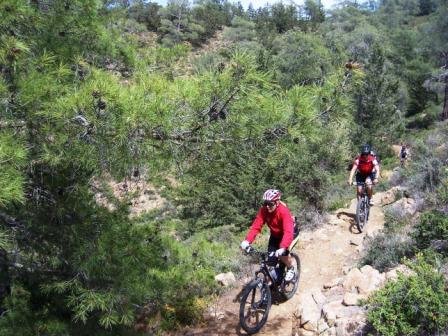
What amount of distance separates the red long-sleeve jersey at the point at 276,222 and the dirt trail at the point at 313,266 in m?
1.31

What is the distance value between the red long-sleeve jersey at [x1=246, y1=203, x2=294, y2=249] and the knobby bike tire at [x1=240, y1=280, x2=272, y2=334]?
0.63 metres

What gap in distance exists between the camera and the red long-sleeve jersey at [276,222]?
211 inches

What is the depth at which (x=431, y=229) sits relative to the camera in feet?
19.8

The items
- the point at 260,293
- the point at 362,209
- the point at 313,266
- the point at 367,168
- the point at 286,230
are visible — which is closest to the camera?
the point at 286,230

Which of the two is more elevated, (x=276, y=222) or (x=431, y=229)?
(x=276, y=222)

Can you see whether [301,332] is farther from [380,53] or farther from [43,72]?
[380,53]

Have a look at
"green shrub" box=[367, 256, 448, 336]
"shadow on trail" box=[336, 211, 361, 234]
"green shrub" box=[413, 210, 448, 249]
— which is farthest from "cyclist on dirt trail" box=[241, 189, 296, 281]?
"shadow on trail" box=[336, 211, 361, 234]

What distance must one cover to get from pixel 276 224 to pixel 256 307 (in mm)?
1107

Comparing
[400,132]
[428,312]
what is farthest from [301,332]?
[400,132]

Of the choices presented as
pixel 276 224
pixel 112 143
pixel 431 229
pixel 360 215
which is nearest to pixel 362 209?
pixel 360 215

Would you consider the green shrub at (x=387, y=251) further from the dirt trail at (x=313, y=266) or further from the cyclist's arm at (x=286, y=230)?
the cyclist's arm at (x=286, y=230)

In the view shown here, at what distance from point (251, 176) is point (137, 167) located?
10.0 metres

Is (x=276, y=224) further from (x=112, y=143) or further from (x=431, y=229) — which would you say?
(x=112, y=143)

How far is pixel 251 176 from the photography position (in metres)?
13.6
